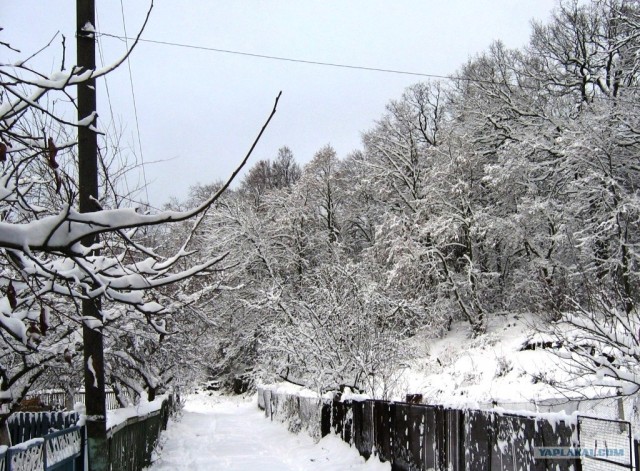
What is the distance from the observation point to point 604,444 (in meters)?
5.61

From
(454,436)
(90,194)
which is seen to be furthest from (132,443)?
(90,194)

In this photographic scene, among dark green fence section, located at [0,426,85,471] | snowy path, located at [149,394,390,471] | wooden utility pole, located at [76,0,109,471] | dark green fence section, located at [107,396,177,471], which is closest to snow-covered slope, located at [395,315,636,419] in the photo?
snowy path, located at [149,394,390,471]

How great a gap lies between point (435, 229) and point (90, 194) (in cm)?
2538

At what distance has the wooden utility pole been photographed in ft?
20.5

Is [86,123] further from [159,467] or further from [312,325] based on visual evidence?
[312,325]

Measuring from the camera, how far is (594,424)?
574cm

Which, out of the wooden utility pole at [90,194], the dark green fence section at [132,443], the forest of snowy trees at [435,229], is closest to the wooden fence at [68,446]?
the dark green fence section at [132,443]

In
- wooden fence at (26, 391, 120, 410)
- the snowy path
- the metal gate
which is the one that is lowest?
the snowy path

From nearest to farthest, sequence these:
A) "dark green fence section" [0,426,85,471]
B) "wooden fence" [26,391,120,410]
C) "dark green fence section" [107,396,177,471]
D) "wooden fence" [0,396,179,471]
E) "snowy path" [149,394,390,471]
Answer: "dark green fence section" [0,426,85,471] < "wooden fence" [0,396,179,471] < "dark green fence section" [107,396,177,471] < "snowy path" [149,394,390,471] < "wooden fence" [26,391,120,410]

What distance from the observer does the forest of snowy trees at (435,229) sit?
17.3 meters

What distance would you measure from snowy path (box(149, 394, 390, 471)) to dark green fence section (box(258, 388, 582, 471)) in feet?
1.64

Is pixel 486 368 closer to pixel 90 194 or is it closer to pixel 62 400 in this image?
pixel 62 400

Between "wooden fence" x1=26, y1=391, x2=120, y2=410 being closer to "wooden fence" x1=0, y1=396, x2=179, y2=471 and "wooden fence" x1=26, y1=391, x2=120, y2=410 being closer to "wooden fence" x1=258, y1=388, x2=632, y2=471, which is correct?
"wooden fence" x1=0, y1=396, x2=179, y2=471

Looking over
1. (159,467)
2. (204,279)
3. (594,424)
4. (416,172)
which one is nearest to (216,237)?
(416,172)
